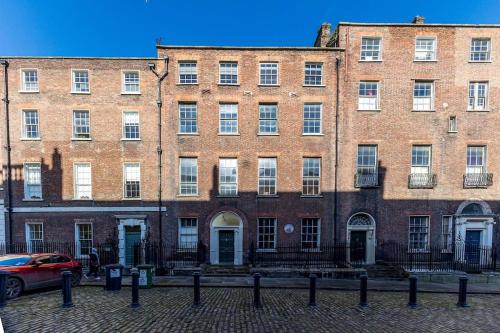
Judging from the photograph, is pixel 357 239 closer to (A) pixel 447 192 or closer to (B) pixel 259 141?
(A) pixel 447 192

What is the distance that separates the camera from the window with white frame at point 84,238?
52.2 feet

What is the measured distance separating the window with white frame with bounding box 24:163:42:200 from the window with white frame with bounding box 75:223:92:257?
313cm

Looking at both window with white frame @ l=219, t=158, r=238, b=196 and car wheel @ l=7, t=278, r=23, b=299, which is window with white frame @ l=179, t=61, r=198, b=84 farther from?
car wheel @ l=7, t=278, r=23, b=299

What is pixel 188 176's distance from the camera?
16.1 m

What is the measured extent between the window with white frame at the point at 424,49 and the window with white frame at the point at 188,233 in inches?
698

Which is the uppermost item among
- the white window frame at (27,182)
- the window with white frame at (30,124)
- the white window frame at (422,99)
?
the white window frame at (422,99)

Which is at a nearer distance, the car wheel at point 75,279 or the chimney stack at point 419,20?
the car wheel at point 75,279

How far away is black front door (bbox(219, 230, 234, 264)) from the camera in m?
16.0

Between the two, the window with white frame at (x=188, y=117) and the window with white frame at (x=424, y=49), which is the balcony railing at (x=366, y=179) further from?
the window with white frame at (x=188, y=117)

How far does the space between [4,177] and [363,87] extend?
23.3 m

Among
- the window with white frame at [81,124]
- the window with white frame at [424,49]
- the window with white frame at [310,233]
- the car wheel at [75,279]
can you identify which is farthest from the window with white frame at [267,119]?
the car wheel at [75,279]

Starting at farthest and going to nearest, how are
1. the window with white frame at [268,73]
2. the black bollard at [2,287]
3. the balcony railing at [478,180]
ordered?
the window with white frame at [268,73] → the balcony railing at [478,180] → the black bollard at [2,287]

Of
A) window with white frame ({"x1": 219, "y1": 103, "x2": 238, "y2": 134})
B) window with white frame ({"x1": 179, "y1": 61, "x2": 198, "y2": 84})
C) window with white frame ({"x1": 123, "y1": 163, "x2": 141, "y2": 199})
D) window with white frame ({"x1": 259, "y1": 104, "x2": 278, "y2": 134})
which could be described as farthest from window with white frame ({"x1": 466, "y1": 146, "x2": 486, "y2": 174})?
window with white frame ({"x1": 123, "y1": 163, "x2": 141, "y2": 199})

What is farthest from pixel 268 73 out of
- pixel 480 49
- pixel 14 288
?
pixel 14 288
